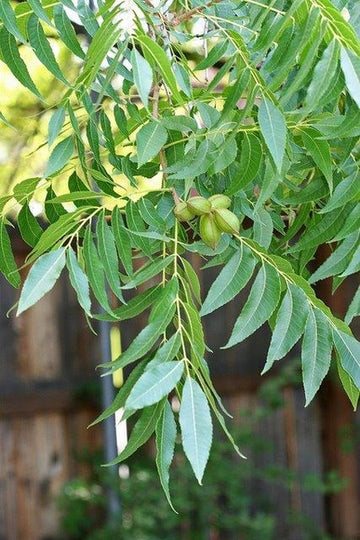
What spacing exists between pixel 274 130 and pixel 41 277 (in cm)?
26

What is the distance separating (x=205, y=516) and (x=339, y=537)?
118cm

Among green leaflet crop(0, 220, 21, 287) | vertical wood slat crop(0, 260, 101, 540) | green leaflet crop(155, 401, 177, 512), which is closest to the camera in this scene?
green leaflet crop(155, 401, 177, 512)

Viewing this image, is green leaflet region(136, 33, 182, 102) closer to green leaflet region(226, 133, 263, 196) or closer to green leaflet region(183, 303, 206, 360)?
green leaflet region(226, 133, 263, 196)

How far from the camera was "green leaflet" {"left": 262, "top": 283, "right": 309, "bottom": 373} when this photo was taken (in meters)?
0.99

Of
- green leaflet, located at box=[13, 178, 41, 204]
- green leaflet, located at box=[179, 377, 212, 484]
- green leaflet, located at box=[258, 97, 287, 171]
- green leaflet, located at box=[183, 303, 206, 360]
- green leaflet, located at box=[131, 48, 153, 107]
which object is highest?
green leaflet, located at box=[131, 48, 153, 107]

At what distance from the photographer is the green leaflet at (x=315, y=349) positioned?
0.99 m

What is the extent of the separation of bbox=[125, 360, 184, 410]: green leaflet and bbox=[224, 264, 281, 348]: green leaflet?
0.12 metres

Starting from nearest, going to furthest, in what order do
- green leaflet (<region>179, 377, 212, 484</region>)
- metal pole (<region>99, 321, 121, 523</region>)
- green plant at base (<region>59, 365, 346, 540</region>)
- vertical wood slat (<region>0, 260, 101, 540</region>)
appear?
green leaflet (<region>179, 377, 212, 484</region>), metal pole (<region>99, 321, 121, 523</region>), green plant at base (<region>59, 365, 346, 540</region>), vertical wood slat (<region>0, 260, 101, 540</region>)

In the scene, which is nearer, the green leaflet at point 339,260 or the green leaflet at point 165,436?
the green leaflet at point 165,436

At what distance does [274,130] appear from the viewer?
34.3 inches

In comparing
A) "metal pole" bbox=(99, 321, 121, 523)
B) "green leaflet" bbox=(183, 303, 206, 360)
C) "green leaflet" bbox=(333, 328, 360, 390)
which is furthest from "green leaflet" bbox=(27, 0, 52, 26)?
"metal pole" bbox=(99, 321, 121, 523)

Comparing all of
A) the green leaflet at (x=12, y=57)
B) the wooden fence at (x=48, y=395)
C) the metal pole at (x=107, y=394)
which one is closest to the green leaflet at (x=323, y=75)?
the green leaflet at (x=12, y=57)

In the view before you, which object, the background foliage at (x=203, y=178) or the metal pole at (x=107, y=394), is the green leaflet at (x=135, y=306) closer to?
the background foliage at (x=203, y=178)

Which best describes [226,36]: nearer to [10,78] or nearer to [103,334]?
[103,334]
